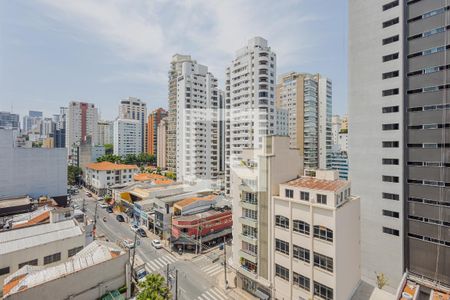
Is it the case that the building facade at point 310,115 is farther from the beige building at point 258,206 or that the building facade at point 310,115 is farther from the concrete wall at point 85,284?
the concrete wall at point 85,284

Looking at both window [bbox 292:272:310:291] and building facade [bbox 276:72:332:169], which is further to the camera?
building facade [bbox 276:72:332:169]

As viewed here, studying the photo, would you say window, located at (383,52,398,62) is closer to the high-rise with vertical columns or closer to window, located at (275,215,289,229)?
the high-rise with vertical columns

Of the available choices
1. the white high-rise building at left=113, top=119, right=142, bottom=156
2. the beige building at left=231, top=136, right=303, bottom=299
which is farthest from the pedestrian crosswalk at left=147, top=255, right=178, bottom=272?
the white high-rise building at left=113, top=119, right=142, bottom=156

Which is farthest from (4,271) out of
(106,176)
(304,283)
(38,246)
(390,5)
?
(106,176)

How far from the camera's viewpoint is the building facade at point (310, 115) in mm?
85631

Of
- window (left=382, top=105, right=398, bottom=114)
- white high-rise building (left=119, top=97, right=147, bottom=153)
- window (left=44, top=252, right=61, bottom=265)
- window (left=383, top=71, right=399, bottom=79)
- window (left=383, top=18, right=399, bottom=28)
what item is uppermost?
white high-rise building (left=119, top=97, right=147, bottom=153)

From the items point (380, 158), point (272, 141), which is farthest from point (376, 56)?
point (272, 141)

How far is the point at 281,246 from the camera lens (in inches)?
944

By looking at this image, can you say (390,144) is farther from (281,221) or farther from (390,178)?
(281,221)

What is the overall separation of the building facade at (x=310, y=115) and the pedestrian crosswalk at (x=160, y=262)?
63.0m

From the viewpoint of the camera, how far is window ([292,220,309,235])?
22.0 metres

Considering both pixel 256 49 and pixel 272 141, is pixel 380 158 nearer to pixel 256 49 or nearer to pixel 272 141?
pixel 272 141

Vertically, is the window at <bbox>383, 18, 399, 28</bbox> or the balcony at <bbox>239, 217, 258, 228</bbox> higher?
the window at <bbox>383, 18, 399, 28</bbox>

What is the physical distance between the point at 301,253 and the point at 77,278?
1987cm
